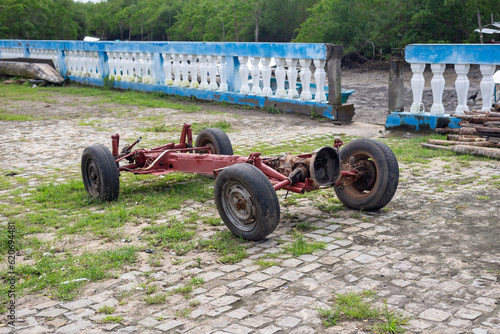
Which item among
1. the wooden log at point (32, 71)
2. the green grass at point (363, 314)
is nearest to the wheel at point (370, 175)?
the green grass at point (363, 314)

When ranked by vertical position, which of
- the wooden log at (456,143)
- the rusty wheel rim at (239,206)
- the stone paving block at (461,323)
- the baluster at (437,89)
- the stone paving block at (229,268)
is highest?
the baluster at (437,89)

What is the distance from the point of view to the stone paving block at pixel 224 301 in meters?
3.88

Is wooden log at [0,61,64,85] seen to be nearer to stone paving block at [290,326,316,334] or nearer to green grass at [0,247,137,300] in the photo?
green grass at [0,247,137,300]

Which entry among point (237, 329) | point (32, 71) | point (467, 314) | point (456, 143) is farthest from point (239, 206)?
point (32, 71)

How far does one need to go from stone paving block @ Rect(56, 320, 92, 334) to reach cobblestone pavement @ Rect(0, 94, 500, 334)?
12 mm

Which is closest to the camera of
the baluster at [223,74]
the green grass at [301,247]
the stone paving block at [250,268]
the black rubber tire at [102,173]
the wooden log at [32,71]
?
the stone paving block at [250,268]

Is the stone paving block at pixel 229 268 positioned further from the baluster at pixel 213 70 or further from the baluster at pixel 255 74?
the baluster at pixel 213 70

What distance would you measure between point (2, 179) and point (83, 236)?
2784 mm

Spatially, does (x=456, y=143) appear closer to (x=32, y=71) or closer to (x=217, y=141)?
(x=217, y=141)

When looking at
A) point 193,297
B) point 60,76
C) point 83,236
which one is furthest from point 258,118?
point 60,76

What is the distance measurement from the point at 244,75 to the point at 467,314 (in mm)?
9694

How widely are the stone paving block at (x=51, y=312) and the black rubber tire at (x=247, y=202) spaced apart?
1.66 meters

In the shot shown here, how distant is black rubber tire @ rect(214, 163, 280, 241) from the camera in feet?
15.5

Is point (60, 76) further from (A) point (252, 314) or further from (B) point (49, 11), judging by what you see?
(A) point (252, 314)
